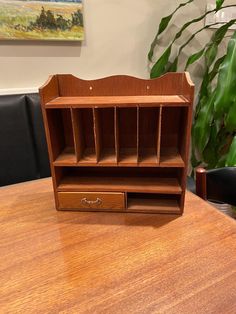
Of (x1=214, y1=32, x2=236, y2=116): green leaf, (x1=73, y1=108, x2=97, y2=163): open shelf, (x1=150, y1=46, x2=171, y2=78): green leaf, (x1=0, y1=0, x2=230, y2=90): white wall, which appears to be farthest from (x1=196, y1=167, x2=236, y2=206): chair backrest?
(x1=0, y1=0, x2=230, y2=90): white wall

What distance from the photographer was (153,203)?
90 centimetres

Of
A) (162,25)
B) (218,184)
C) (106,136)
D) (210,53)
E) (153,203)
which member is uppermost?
(162,25)

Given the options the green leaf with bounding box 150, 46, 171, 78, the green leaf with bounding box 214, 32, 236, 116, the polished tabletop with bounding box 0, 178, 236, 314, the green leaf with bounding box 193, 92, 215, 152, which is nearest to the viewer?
the polished tabletop with bounding box 0, 178, 236, 314

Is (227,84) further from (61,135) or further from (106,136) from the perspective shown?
(61,135)

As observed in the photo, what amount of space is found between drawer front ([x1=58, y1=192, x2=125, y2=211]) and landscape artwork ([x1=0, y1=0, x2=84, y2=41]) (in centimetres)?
97

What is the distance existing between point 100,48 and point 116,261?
4.33ft

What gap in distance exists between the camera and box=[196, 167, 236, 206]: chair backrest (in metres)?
0.79

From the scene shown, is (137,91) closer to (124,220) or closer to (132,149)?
(132,149)

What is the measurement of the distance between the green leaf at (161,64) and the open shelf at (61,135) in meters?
0.87

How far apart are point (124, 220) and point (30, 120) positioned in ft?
2.82

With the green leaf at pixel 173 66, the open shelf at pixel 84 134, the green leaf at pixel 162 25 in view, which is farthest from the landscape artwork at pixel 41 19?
the open shelf at pixel 84 134

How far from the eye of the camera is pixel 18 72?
1382 millimetres

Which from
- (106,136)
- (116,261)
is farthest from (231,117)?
(116,261)

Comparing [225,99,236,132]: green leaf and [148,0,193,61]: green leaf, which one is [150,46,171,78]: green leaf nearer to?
[148,0,193,61]: green leaf
